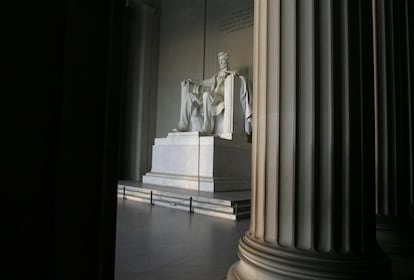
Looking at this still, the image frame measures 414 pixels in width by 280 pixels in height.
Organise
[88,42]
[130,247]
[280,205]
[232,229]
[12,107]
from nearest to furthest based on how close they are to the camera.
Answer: [12,107] → [88,42] → [280,205] → [130,247] → [232,229]

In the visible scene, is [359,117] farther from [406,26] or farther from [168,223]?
[168,223]

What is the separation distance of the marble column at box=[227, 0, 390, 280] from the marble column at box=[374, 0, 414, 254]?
117 cm

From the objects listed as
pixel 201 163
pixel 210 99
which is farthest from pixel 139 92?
pixel 201 163

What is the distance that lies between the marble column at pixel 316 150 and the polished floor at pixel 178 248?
2.21 feet

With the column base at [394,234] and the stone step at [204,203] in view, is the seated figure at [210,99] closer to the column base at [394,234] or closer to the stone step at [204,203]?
the stone step at [204,203]

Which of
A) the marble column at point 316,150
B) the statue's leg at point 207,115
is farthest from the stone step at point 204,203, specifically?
the marble column at point 316,150

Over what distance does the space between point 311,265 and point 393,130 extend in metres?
1.92

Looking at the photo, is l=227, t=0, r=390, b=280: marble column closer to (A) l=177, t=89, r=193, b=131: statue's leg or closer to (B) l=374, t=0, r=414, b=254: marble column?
(B) l=374, t=0, r=414, b=254: marble column

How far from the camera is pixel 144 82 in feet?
38.1

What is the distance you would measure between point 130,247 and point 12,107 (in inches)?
105

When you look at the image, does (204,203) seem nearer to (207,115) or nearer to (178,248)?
(178,248)

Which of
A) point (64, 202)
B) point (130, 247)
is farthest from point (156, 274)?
point (64, 202)

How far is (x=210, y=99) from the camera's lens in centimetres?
798

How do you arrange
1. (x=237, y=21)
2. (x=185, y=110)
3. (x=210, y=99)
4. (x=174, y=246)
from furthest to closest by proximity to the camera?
(x=237, y=21), (x=185, y=110), (x=210, y=99), (x=174, y=246)
